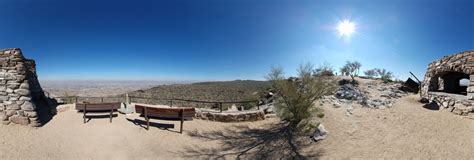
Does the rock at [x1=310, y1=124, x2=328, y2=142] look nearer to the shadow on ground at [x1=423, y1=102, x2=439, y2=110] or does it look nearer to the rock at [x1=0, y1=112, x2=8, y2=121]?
the shadow on ground at [x1=423, y1=102, x2=439, y2=110]

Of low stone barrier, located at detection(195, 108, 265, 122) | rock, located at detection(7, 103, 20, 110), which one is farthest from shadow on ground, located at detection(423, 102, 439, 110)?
rock, located at detection(7, 103, 20, 110)

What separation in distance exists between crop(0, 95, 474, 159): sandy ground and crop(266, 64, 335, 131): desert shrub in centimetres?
87

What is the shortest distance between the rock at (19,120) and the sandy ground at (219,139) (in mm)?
229

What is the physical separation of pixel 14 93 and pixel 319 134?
10.4 meters

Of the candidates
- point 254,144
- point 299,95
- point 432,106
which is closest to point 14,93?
point 254,144

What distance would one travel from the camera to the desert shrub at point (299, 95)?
966 centimetres

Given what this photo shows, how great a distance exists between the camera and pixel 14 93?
8.34 meters

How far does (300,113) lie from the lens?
380 inches

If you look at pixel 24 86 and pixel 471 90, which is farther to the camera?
pixel 471 90

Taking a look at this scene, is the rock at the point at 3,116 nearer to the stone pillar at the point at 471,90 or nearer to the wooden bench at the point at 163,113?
the wooden bench at the point at 163,113

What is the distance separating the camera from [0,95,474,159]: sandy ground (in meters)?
6.56

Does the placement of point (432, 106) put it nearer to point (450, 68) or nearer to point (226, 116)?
point (450, 68)

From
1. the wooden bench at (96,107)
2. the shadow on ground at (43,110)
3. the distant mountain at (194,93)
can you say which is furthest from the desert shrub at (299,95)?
the distant mountain at (194,93)

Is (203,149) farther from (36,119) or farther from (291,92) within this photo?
(36,119)
